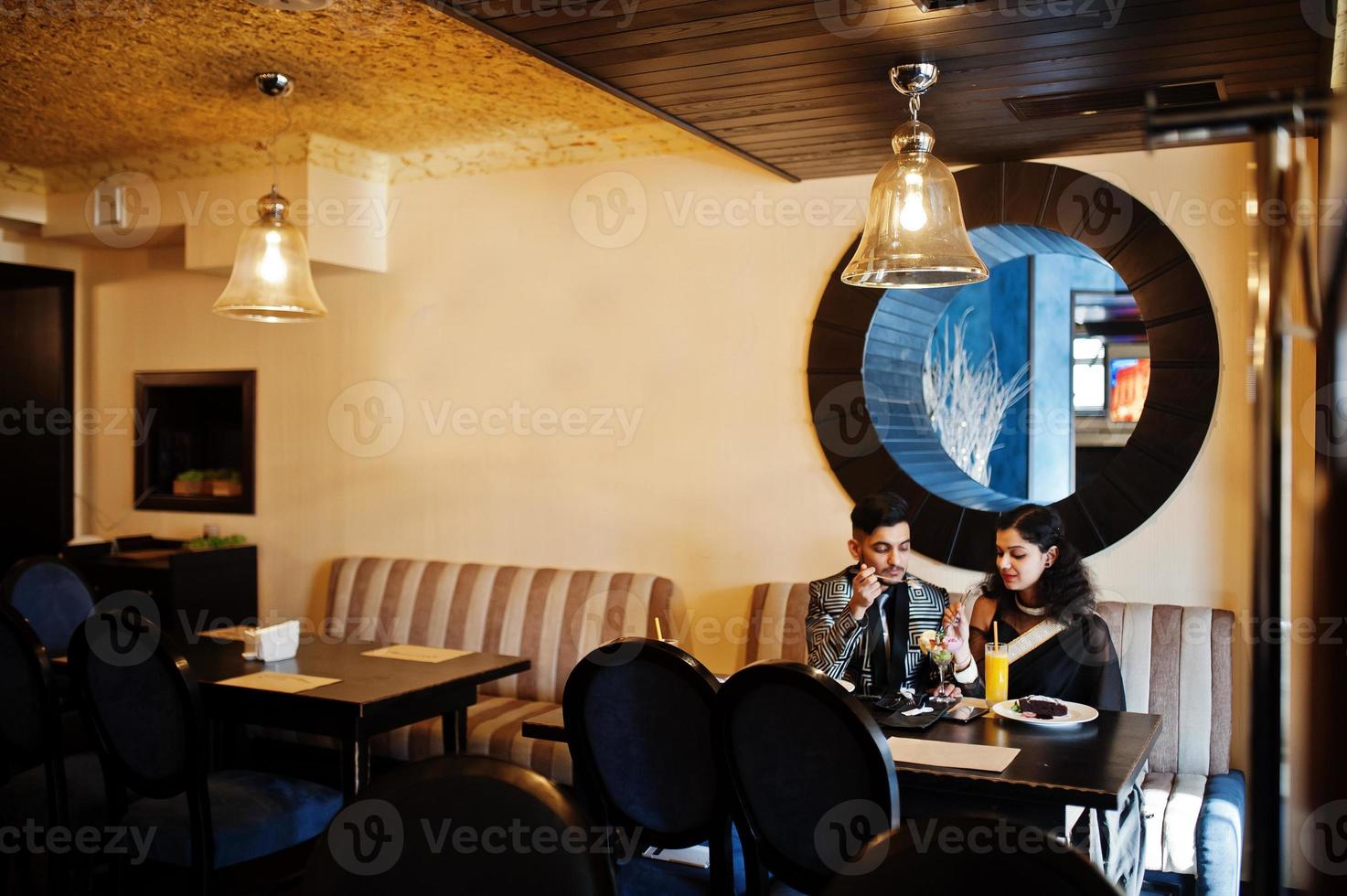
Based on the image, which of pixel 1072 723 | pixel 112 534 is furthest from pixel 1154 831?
pixel 112 534

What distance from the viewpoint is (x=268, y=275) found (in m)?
3.64

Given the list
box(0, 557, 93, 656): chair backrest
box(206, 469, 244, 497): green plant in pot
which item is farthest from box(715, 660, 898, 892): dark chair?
box(206, 469, 244, 497): green plant in pot

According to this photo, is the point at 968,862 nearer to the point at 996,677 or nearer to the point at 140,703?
the point at 996,677

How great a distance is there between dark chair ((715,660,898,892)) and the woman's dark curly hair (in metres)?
1.15

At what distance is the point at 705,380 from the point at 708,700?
235 cm

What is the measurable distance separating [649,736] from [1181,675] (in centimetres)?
196

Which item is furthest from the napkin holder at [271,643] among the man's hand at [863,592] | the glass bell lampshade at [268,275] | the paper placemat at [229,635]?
the man's hand at [863,592]

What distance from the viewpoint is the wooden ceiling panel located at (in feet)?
8.57

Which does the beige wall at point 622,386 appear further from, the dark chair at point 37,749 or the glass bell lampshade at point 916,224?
the dark chair at point 37,749

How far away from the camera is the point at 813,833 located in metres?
2.22

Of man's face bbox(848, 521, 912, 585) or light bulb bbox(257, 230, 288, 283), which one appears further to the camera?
light bulb bbox(257, 230, 288, 283)

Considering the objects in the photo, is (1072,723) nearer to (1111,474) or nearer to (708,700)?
(708,700)

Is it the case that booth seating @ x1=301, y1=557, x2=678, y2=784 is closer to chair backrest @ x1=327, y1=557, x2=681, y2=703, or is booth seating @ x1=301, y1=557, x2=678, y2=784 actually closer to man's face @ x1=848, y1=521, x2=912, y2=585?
chair backrest @ x1=327, y1=557, x2=681, y2=703

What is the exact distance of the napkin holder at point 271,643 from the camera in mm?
3570
